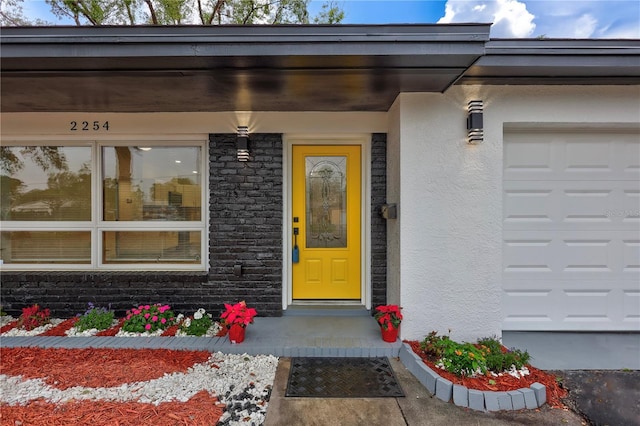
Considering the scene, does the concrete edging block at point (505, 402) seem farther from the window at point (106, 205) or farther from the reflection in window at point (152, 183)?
the reflection in window at point (152, 183)

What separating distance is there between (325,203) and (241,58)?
6.77 ft

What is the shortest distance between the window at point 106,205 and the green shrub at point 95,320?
59 centimetres

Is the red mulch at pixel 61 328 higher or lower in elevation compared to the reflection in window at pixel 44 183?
lower

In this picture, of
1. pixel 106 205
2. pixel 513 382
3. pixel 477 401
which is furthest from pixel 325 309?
pixel 106 205

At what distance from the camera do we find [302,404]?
2324 mm

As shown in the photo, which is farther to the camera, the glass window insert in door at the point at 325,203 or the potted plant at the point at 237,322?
the glass window insert in door at the point at 325,203

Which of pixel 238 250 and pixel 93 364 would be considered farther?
pixel 238 250

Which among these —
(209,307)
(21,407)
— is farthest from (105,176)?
(21,407)

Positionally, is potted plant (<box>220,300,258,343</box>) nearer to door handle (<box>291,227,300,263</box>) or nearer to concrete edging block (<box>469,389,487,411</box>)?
door handle (<box>291,227,300,263</box>)

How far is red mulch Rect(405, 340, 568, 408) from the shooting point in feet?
7.73

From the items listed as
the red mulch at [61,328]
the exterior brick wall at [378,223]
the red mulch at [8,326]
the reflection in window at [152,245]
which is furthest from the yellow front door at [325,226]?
the red mulch at [8,326]

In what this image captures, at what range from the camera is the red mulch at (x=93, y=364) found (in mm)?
2535

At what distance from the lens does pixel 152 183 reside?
13.0ft

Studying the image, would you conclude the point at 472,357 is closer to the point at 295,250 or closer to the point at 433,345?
the point at 433,345
